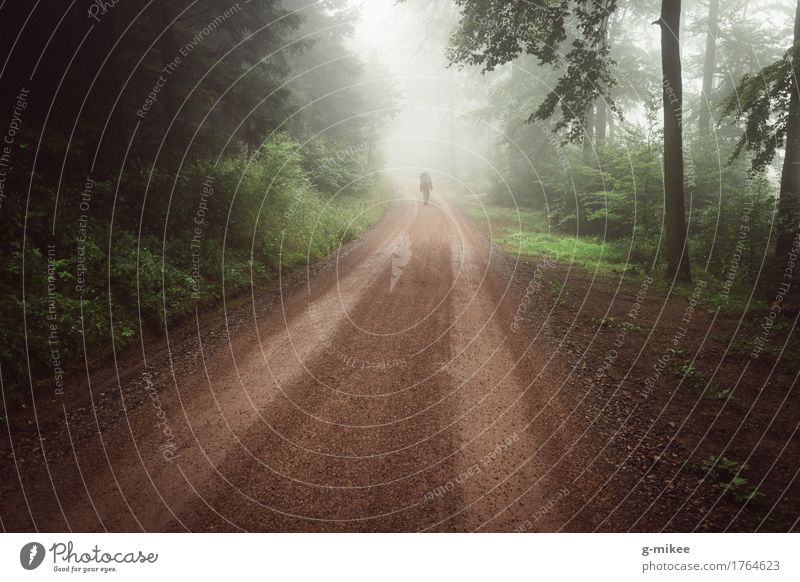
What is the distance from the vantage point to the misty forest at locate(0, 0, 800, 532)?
3.37m

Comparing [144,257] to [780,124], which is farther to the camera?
[780,124]

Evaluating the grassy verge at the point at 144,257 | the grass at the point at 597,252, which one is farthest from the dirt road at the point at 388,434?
the grass at the point at 597,252

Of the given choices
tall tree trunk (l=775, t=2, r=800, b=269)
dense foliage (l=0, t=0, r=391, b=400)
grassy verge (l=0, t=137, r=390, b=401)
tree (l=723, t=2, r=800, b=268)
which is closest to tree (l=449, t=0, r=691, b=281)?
tree (l=723, t=2, r=800, b=268)

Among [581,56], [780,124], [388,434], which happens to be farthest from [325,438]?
[780,124]

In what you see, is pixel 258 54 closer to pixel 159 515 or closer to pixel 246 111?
pixel 246 111

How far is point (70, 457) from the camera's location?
3846 mm

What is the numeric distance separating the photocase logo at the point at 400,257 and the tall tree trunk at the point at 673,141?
23.6ft

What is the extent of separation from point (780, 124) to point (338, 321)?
36.3ft

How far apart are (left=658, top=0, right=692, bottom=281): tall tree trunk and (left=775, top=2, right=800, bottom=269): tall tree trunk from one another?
175 centimetres

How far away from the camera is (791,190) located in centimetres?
841

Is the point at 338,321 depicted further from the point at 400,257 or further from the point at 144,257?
the point at 400,257

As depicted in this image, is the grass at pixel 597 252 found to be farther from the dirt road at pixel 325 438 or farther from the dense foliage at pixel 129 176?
the dense foliage at pixel 129 176

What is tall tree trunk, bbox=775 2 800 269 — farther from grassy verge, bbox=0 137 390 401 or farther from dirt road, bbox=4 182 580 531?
grassy verge, bbox=0 137 390 401
